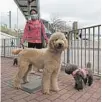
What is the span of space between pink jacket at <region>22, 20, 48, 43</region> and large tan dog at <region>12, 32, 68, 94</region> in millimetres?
1007

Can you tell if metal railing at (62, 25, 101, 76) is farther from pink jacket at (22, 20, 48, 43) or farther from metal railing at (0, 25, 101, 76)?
pink jacket at (22, 20, 48, 43)

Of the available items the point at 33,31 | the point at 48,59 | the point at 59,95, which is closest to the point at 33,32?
the point at 33,31

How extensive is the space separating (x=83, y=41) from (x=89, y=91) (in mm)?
2084

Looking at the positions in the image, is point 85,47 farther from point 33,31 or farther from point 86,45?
point 33,31

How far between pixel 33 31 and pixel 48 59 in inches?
62.2

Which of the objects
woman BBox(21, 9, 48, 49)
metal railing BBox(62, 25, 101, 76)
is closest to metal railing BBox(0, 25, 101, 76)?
metal railing BBox(62, 25, 101, 76)

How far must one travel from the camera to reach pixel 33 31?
472cm

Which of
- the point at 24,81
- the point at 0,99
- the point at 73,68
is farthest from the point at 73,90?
the point at 0,99

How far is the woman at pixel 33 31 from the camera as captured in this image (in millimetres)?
4691

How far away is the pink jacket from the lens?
4.70m

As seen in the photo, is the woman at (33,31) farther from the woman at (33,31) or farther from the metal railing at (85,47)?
the metal railing at (85,47)

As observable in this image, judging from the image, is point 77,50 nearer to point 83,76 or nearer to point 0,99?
point 83,76

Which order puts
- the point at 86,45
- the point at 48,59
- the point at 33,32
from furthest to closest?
the point at 86,45 → the point at 33,32 → the point at 48,59

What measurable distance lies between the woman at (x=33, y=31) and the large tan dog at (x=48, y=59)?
1.01 m
